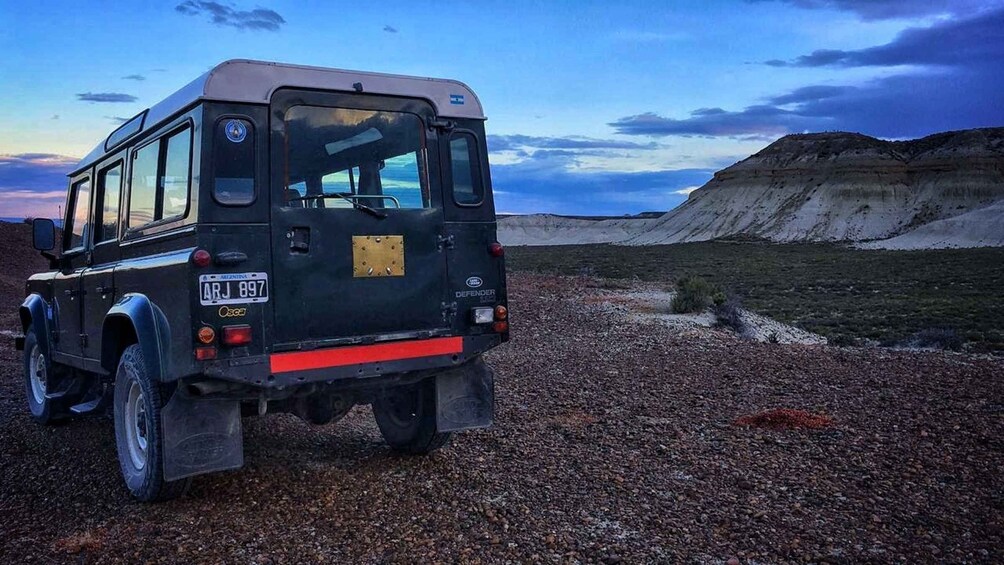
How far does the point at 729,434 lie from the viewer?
287 inches

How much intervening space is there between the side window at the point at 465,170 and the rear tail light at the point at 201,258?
1.78 meters

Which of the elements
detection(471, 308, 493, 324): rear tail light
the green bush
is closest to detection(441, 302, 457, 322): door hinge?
detection(471, 308, 493, 324): rear tail light

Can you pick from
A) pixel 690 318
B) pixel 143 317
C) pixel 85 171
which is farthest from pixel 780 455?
pixel 690 318

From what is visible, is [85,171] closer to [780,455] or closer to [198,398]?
[198,398]

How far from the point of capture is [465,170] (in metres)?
5.93

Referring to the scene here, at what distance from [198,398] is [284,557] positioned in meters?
1.26

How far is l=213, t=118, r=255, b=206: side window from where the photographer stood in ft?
16.4

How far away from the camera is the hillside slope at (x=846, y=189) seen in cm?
8388

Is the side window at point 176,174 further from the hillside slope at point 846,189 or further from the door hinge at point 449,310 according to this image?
the hillside slope at point 846,189

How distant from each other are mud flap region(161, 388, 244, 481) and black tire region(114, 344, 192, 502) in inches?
3.5

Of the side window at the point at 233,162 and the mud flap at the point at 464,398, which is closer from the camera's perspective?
the side window at the point at 233,162

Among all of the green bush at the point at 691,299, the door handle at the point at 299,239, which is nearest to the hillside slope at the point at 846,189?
the green bush at the point at 691,299

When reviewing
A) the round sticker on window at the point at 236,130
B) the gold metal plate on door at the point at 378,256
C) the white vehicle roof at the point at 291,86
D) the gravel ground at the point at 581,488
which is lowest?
the gravel ground at the point at 581,488

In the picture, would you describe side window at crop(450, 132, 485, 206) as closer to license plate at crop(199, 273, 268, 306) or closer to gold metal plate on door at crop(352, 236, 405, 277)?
gold metal plate on door at crop(352, 236, 405, 277)
